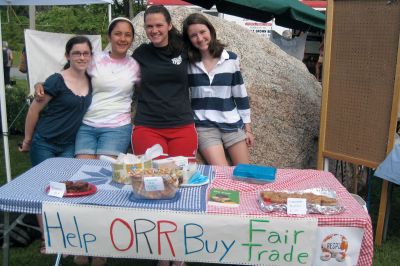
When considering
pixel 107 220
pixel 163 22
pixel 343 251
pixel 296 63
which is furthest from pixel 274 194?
pixel 296 63

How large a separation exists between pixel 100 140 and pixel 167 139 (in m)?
0.48

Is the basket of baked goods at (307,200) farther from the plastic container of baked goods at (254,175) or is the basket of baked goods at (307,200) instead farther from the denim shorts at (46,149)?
the denim shorts at (46,149)

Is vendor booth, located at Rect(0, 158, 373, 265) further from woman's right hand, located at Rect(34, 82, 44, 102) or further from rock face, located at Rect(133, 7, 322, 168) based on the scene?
rock face, located at Rect(133, 7, 322, 168)

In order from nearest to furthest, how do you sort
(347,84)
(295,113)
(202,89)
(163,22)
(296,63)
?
(163,22), (202,89), (347,84), (295,113), (296,63)

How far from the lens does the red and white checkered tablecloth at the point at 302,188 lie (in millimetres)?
2246

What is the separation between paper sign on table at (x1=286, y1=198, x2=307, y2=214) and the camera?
7.43 feet

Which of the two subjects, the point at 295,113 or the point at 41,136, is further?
the point at 295,113

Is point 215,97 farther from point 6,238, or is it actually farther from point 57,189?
point 6,238

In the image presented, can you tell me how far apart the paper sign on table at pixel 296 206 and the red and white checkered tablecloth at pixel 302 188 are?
0.03 metres

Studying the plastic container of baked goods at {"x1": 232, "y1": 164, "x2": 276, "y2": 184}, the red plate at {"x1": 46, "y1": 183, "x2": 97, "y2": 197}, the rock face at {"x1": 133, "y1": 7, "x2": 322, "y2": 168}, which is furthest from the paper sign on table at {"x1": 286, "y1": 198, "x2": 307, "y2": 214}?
the rock face at {"x1": 133, "y1": 7, "x2": 322, "y2": 168}

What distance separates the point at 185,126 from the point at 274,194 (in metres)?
1.17

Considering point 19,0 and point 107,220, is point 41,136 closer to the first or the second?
point 107,220

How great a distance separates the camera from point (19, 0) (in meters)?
4.72

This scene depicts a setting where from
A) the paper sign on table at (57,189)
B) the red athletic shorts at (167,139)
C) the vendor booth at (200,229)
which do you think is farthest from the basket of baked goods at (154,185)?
the red athletic shorts at (167,139)
